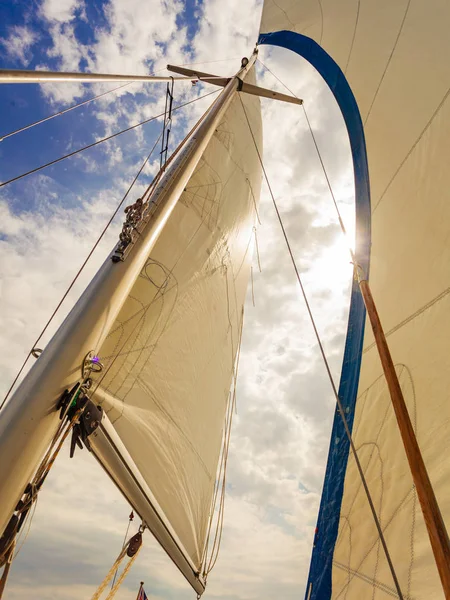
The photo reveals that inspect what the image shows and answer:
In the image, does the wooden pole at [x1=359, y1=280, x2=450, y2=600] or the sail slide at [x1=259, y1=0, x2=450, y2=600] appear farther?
the sail slide at [x1=259, y1=0, x2=450, y2=600]

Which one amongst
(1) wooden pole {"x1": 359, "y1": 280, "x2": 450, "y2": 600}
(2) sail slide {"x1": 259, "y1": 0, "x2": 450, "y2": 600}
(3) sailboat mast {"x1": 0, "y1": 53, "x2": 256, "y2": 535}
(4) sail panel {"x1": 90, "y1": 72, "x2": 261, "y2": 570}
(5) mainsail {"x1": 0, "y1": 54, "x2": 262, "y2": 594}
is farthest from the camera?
(4) sail panel {"x1": 90, "y1": 72, "x2": 261, "y2": 570}

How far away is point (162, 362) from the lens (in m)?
3.17

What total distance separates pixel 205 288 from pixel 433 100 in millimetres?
2802

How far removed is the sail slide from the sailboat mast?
1.50 metres

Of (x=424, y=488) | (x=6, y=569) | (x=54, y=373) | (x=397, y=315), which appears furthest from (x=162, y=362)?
(x=424, y=488)

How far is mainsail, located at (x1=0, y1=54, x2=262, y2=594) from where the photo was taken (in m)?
1.78

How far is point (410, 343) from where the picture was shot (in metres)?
1.56

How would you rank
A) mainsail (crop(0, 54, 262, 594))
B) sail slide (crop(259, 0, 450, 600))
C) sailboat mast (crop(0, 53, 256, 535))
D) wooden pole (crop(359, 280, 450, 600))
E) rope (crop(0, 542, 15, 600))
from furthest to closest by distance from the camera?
1. mainsail (crop(0, 54, 262, 594))
2. rope (crop(0, 542, 15, 600))
3. sailboat mast (crop(0, 53, 256, 535))
4. sail slide (crop(259, 0, 450, 600))
5. wooden pole (crop(359, 280, 450, 600))

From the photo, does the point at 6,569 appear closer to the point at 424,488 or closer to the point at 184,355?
the point at 424,488

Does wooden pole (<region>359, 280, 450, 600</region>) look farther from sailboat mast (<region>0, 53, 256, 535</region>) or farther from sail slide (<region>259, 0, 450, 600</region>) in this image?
sailboat mast (<region>0, 53, 256, 535</region>)

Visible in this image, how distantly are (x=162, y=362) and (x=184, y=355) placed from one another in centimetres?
37

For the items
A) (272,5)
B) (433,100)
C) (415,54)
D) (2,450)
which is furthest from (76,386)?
(272,5)

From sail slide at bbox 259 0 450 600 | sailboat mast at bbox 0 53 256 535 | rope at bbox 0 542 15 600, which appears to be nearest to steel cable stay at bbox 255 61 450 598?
sail slide at bbox 259 0 450 600

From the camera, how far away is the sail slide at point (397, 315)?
1307mm
